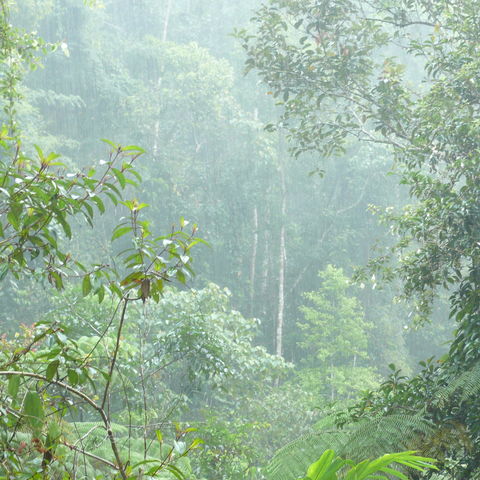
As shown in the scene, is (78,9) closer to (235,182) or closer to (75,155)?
(75,155)

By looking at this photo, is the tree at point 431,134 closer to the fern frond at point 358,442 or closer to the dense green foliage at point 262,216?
the dense green foliage at point 262,216

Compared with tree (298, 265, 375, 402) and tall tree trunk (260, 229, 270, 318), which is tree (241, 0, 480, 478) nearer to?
tree (298, 265, 375, 402)

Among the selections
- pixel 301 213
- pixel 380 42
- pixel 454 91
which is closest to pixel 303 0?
pixel 380 42

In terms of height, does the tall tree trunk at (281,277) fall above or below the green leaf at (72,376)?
above

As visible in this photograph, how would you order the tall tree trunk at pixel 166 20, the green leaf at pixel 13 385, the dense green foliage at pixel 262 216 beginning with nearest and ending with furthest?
the green leaf at pixel 13 385, the dense green foliage at pixel 262 216, the tall tree trunk at pixel 166 20

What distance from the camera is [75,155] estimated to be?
13672mm

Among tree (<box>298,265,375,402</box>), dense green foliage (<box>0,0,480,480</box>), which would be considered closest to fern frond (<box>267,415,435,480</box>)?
dense green foliage (<box>0,0,480,480</box>)

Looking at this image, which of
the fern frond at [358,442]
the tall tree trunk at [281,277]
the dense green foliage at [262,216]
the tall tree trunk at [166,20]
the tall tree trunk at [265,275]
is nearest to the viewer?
the fern frond at [358,442]

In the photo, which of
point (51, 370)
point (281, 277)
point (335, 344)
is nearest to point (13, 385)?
point (51, 370)

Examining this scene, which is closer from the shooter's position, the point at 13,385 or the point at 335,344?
the point at 13,385

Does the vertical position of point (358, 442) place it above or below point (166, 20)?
below

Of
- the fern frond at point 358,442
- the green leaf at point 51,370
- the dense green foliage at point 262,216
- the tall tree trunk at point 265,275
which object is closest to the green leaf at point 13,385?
the green leaf at point 51,370

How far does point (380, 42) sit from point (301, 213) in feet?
37.5

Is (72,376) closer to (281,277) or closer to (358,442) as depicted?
(358,442)
